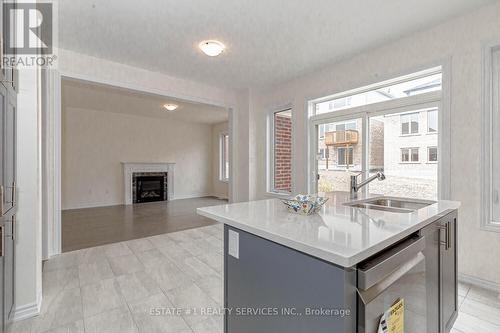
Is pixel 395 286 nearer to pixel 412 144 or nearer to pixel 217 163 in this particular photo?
pixel 412 144

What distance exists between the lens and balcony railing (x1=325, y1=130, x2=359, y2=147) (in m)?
3.65

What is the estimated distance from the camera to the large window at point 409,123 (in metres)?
2.98

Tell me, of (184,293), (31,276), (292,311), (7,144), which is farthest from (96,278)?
(292,311)

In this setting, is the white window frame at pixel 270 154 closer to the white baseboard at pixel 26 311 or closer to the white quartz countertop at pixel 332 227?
the white quartz countertop at pixel 332 227

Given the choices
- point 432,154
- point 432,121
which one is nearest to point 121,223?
point 432,154

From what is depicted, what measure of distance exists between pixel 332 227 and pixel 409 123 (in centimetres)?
261

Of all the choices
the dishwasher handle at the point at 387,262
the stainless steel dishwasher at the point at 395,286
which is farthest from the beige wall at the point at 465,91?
the dishwasher handle at the point at 387,262

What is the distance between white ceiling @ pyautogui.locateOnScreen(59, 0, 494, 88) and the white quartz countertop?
2.06 meters

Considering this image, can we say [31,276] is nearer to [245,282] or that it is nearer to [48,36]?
[245,282]

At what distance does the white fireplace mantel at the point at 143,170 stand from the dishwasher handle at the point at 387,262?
754 centimetres

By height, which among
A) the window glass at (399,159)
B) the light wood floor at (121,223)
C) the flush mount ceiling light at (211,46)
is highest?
the flush mount ceiling light at (211,46)

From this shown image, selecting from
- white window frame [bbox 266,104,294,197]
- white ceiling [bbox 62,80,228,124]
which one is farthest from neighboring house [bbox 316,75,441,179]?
white ceiling [bbox 62,80,228,124]

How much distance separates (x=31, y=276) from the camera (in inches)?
74.0

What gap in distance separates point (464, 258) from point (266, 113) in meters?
3.75
